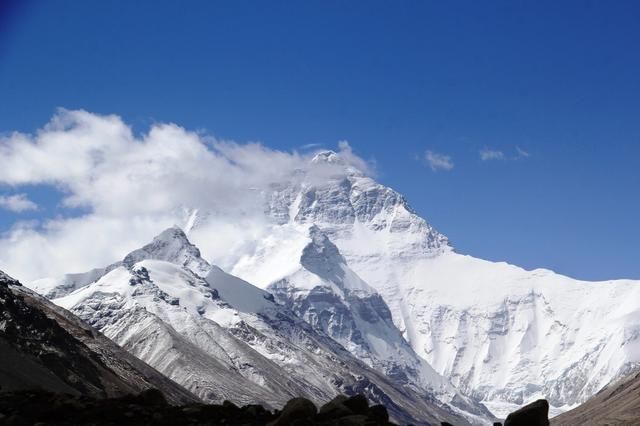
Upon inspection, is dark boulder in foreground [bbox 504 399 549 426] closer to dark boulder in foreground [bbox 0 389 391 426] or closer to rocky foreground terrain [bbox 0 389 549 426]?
rocky foreground terrain [bbox 0 389 549 426]

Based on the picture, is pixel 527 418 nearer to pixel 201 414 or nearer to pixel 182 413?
pixel 201 414

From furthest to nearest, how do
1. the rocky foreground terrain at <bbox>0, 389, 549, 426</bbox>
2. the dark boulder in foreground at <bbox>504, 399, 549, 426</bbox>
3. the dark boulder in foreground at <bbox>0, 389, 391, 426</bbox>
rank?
the dark boulder in foreground at <bbox>0, 389, 391, 426</bbox>
the rocky foreground terrain at <bbox>0, 389, 549, 426</bbox>
the dark boulder in foreground at <bbox>504, 399, 549, 426</bbox>

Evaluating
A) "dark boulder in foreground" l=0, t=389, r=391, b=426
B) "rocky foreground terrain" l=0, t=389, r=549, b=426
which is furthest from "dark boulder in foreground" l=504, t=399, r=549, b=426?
"dark boulder in foreground" l=0, t=389, r=391, b=426

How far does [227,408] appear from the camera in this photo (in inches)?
1927

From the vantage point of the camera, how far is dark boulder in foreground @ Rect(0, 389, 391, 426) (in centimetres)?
4506

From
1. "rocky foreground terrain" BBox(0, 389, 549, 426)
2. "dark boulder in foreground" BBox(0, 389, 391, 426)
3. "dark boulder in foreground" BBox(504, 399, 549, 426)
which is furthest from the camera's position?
"dark boulder in foreground" BBox(0, 389, 391, 426)

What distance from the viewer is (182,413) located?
47969 millimetres

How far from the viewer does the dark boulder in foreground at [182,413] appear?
45062 mm

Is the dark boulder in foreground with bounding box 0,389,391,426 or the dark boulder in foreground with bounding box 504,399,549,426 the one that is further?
the dark boulder in foreground with bounding box 0,389,391,426

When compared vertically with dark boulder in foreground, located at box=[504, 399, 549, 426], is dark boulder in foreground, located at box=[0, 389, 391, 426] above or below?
below

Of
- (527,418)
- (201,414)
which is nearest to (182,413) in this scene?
(201,414)

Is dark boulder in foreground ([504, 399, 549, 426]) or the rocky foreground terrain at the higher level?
dark boulder in foreground ([504, 399, 549, 426])

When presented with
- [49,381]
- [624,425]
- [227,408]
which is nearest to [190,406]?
[227,408]

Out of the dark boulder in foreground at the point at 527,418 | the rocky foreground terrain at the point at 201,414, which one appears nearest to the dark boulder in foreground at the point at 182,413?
the rocky foreground terrain at the point at 201,414
